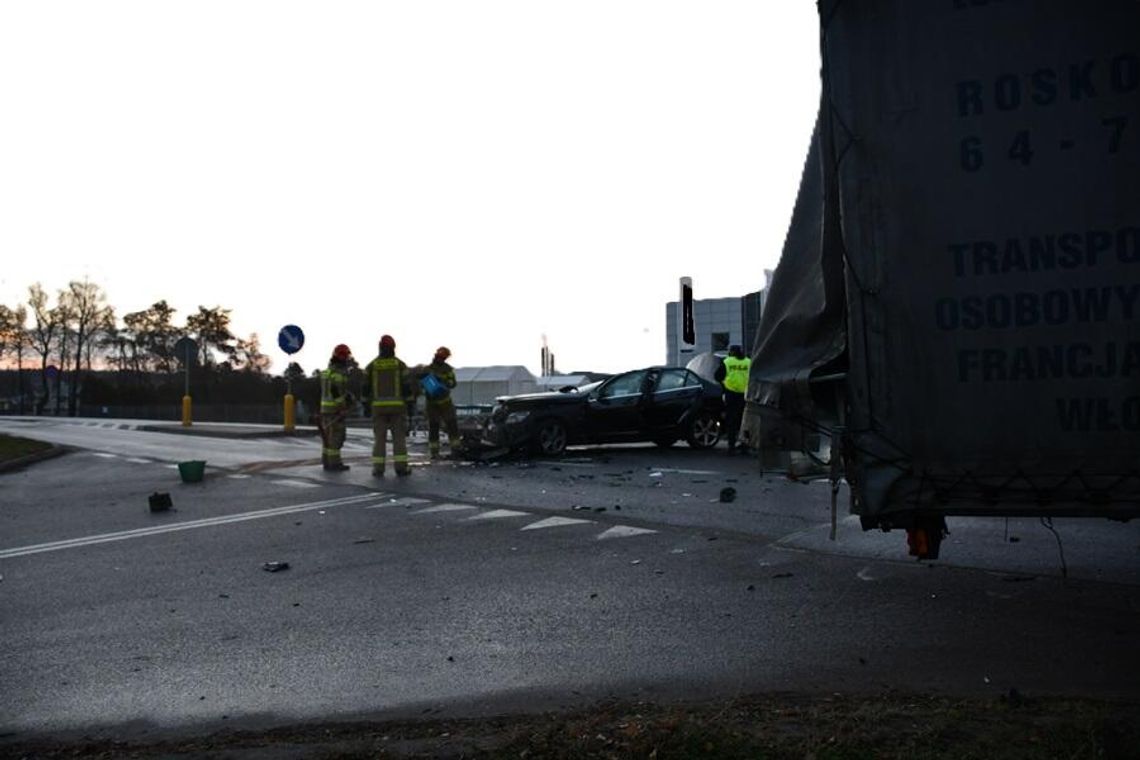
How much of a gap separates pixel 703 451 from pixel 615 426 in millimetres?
1602

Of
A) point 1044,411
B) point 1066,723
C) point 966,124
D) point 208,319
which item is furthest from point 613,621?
point 208,319

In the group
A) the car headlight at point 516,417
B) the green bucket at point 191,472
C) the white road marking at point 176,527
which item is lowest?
the white road marking at point 176,527

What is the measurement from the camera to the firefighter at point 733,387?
1616 cm

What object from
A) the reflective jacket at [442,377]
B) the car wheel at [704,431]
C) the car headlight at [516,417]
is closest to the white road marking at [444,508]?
the car headlight at [516,417]

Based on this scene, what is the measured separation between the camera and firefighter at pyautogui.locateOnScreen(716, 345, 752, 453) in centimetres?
1616

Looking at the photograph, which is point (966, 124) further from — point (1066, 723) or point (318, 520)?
point (318, 520)

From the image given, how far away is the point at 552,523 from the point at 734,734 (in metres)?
5.83

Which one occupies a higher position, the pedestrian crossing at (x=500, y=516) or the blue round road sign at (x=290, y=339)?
the blue round road sign at (x=290, y=339)

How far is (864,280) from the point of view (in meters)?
3.95

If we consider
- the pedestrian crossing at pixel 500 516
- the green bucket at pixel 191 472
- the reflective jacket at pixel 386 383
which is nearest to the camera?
the pedestrian crossing at pixel 500 516

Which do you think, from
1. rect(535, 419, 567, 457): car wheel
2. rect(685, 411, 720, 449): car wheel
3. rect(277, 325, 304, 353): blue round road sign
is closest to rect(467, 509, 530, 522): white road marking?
rect(535, 419, 567, 457): car wheel

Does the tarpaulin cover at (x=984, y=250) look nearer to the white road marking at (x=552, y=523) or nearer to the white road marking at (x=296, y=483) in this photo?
the white road marking at (x=552, y=523)

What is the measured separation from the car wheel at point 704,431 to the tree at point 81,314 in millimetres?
62917

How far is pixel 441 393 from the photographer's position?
16.3m
